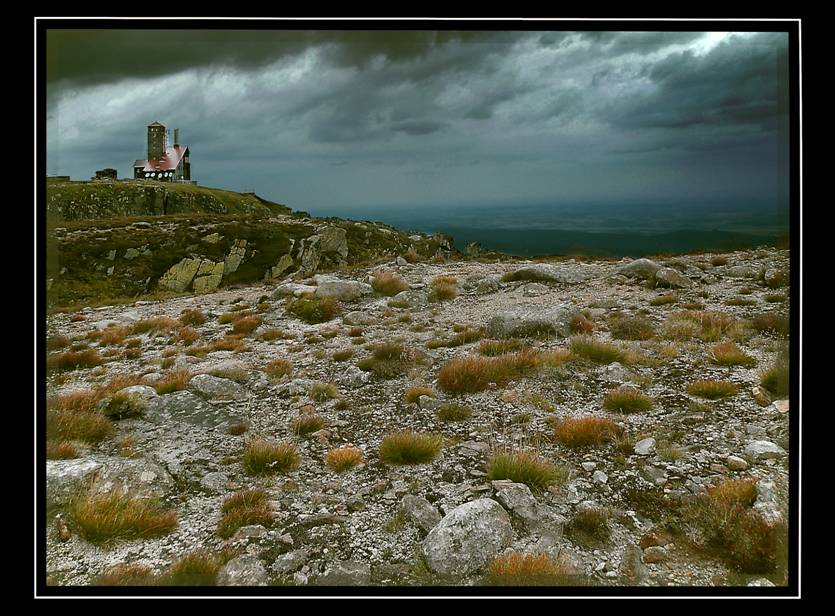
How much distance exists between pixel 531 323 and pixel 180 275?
4046 cm

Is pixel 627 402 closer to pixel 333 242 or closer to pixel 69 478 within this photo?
pixel 69 478

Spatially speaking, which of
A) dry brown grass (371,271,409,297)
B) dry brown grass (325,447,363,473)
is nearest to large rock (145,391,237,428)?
dry brown grass (325,447,363,473)

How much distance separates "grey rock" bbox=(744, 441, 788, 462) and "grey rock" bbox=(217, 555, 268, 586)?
6291 millimetres

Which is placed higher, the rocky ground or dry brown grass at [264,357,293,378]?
dry brown grass at [264,357,293,378]

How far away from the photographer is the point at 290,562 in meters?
4.85

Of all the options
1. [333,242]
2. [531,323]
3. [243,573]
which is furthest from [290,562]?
[333,242]

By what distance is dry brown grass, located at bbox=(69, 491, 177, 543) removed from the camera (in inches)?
200

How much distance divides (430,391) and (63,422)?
6175 mm

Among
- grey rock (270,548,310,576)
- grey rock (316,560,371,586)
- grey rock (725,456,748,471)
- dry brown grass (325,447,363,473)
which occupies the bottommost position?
grey rock (316,560,371,586)

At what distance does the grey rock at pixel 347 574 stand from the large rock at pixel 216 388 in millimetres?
5434

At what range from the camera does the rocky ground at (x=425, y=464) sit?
189 inches

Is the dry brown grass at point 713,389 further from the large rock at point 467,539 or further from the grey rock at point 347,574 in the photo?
the grey rock at point 347,574

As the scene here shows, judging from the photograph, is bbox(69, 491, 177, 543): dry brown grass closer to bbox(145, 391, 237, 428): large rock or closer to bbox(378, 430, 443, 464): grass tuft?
bbox(145, 391, 237, 428): large rock

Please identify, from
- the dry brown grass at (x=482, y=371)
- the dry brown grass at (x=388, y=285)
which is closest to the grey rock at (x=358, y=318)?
the dry brown grass at (x=388, y=285)
